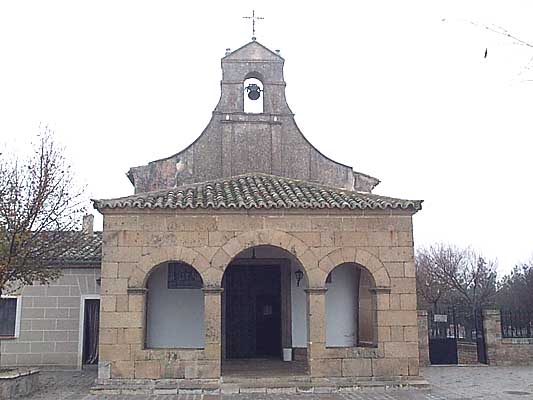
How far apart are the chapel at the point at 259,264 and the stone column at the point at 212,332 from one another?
0.02 m

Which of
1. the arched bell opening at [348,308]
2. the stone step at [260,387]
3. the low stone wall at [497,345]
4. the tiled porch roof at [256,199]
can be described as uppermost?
the tiled porch roof at [256,199]

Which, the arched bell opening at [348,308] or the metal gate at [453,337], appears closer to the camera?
the arched bell opening at [348,308]

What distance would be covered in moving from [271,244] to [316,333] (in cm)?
204

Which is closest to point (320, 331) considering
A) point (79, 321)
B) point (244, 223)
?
point (244, 223)

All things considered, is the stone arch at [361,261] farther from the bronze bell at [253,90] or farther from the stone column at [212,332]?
the bronze bell at [253,90]

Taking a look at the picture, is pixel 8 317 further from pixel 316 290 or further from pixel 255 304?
pixel 316 290

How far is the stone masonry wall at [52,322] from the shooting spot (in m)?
16.8

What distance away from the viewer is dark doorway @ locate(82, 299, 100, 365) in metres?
17.2

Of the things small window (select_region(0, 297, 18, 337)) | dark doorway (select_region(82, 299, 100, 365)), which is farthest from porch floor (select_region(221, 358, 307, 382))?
small window (select_region(0, 297, 18, 337))

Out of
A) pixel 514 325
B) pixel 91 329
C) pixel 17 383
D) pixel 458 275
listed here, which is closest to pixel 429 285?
pixel 458 275

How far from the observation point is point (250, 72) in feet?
60.1

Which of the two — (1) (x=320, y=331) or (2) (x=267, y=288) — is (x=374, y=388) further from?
(2) (x=267, y=288)

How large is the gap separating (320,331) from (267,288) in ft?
11.9

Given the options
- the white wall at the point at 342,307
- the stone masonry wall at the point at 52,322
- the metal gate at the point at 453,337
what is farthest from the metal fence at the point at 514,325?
the stone masonry wall at the point at 52,322
